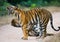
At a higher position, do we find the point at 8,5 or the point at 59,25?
the point at 8,5

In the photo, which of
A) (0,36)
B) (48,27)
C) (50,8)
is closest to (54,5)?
(50,8)

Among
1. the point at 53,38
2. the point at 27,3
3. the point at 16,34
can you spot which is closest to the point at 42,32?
the point at 53,38

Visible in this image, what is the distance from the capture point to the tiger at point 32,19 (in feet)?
9.51

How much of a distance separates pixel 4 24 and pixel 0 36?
18cm

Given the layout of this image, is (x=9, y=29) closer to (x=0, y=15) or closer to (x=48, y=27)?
(x=0, y=15)

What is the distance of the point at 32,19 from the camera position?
2939 millimetres

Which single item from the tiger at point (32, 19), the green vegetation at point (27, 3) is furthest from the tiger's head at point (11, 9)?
the green vegetation at point (27, 3)

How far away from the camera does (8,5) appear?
2.98m

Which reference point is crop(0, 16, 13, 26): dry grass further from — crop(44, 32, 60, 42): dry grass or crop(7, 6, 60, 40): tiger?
crop(44, 32, 60, 42): dry grass

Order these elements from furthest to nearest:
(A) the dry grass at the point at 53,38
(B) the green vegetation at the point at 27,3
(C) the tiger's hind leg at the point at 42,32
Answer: (B) the green vegetation at the point at 27,3 < (C) the tiger's hind leg at the point at 42,32 < (A) the dry grass at the point at 53,38

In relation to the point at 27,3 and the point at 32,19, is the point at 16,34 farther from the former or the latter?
the point at 27,3

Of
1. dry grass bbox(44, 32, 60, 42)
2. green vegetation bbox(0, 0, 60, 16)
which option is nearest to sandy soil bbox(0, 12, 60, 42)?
dry grass bbox(44, 32, 60, 42)

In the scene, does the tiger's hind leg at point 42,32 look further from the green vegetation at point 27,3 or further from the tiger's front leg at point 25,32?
the green vegetation at point 27,3

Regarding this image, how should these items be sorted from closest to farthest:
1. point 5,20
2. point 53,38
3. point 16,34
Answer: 1. point 53,38
2. point 16,34
3. point 5,20
